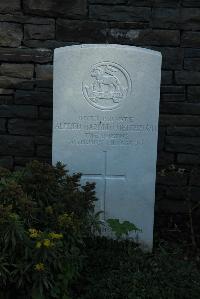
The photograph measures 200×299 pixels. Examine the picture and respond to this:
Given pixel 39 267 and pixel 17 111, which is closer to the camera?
pixel 39 267

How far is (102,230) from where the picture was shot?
3.58m

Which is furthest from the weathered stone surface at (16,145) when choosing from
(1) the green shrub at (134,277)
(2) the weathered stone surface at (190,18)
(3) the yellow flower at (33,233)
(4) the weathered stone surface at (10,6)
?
(3) the yellow flower at (33,233)

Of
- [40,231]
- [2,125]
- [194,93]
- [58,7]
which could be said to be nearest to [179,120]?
[194,93]

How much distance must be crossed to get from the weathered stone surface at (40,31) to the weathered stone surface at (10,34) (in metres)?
0.06

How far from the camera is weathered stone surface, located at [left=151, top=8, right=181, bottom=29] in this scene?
4.01m

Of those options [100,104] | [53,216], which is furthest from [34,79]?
[53,216]

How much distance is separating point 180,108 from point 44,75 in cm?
109

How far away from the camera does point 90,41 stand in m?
4.05

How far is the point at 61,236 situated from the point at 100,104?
1.14m

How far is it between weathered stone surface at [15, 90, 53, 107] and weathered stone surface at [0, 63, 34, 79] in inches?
5.2

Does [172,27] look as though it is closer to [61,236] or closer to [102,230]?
[102,230]

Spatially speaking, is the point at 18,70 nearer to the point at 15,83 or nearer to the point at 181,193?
the point at 15,83

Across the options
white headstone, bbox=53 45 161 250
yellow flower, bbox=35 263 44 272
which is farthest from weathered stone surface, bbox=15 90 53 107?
yellow flower, bbox=35 263 44 272

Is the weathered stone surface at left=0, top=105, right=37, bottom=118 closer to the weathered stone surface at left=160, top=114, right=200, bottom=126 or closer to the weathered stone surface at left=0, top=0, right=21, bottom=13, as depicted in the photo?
the weathered stone surface at left=0, top=0, right=21, bottom=13
